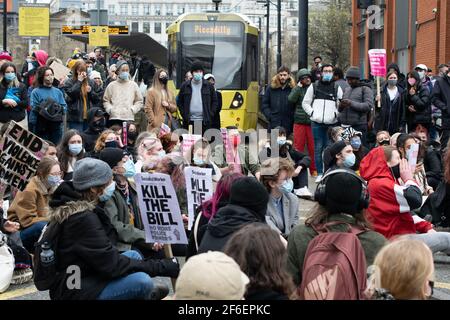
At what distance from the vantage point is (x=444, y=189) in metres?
11.7

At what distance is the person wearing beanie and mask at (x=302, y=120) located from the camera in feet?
62.5

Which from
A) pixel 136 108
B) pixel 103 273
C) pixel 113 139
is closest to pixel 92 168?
pixel 103 273

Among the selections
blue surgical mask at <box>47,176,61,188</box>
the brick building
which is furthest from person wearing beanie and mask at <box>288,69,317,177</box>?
blue surgical mask at <box>47,176,61,188</box>

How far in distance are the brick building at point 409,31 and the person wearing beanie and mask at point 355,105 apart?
6.67 meters

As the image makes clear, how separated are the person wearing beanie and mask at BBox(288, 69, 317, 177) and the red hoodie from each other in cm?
868

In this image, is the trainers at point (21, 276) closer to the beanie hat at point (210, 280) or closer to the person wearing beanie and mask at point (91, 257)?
the person wearing beanie and mask at point (91, 257)

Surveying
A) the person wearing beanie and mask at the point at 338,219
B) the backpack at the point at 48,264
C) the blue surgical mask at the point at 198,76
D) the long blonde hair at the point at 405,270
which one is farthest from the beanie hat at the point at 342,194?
the blue surgical mask at the point at 198,76

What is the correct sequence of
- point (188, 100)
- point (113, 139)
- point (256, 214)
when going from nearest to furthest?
1. point (256, 214)
2. point (113, 139)
3. point (188, 100)

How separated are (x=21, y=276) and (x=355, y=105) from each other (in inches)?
348

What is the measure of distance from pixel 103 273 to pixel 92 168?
0.87 meters

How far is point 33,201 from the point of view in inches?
419

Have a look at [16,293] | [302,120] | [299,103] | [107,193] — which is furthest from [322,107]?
[107,193]

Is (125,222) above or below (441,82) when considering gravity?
below
